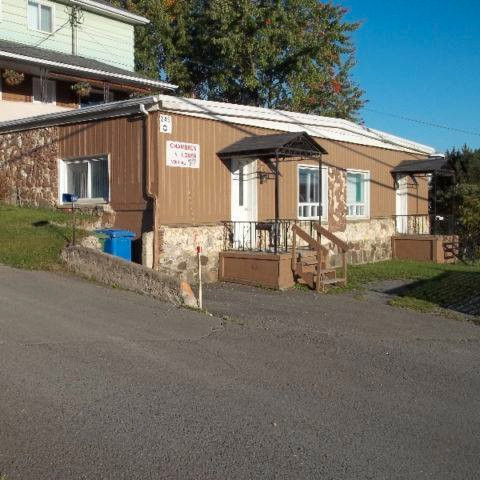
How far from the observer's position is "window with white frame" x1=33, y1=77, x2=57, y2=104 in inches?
810

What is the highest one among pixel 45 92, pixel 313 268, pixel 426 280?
pixel 45 92

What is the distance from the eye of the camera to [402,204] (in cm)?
2041

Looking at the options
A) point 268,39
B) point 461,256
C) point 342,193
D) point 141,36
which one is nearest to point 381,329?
point 342,193

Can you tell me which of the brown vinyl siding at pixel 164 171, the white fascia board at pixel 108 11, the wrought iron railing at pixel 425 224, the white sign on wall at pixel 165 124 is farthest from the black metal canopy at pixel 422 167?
the white fascia board at pixel 108 11

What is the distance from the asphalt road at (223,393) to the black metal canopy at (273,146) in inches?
174

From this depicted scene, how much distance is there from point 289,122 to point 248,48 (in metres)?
14.5

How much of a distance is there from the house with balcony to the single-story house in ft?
15.4

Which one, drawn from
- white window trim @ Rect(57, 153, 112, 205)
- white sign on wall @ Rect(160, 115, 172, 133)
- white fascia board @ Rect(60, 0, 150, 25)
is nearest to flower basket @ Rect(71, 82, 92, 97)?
white fascia board @ Rect(60, 0, 150, 25)

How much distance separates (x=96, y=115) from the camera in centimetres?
1330

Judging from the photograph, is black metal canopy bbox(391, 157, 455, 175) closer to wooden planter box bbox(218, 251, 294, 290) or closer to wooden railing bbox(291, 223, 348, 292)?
wooden railing bbox(291, 223, 348, 292)

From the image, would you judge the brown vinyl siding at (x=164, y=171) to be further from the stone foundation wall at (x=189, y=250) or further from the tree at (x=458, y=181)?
the tree at (x=458, y=181)

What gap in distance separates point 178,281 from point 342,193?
8814mm

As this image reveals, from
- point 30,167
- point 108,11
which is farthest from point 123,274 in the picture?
point 108,11

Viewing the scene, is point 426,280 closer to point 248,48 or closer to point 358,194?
point 358,194
